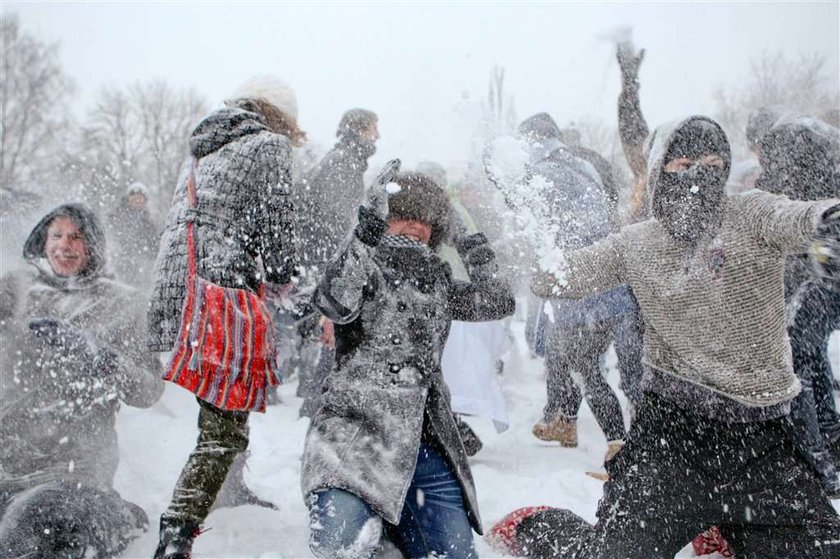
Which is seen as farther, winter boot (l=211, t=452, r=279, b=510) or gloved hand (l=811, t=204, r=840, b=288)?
winter boot (l=211, t=452, r=279, b=510)

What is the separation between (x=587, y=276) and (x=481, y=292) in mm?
418

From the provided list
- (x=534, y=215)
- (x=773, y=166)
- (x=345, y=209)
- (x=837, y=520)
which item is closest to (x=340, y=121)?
(x=345, y=209)

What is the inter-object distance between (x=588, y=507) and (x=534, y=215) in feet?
5.11

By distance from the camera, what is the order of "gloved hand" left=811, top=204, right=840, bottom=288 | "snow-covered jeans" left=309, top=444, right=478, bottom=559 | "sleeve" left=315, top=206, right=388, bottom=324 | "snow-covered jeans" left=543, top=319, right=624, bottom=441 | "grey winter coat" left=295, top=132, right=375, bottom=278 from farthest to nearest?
"grey winter coat" left=295, top=132, right=375, bottom=278
"snow-covered jeans" left=543, top=319, right=624, bottom=441
"sleeve" left=315, top=206, right=388, bottom=324
"snow-covered jeans" left=309, top=444, right=478, bottom=559
"gloved hand" left=811, top=204, right=840, bottom=288

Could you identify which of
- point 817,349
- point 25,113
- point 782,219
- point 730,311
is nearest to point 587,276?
point 730,311

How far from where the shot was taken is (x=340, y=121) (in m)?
5.09

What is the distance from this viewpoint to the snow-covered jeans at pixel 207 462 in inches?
99.3

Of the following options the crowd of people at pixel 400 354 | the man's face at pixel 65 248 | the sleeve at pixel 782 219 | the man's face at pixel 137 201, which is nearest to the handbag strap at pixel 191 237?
the crowd of people at pixel 400 354

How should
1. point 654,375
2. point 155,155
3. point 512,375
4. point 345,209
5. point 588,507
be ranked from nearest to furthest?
point 654,375
point 588,507
point 345,209
point 512,375
point 155,155

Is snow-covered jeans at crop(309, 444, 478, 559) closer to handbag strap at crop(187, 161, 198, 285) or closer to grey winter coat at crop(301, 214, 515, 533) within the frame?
grey winter coat at crop(301, 214, 515, 533)

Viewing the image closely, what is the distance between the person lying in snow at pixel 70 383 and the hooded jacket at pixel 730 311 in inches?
91.0

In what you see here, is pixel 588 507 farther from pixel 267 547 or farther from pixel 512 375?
pixel 512 375

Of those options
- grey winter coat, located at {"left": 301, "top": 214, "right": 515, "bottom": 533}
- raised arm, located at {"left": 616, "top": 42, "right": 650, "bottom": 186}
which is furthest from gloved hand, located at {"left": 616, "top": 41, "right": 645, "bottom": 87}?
grey winter coat, located at {"left": 301, "top": 214, "right": 515, "bottom": 533}

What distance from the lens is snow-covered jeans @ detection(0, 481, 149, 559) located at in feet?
8.55
